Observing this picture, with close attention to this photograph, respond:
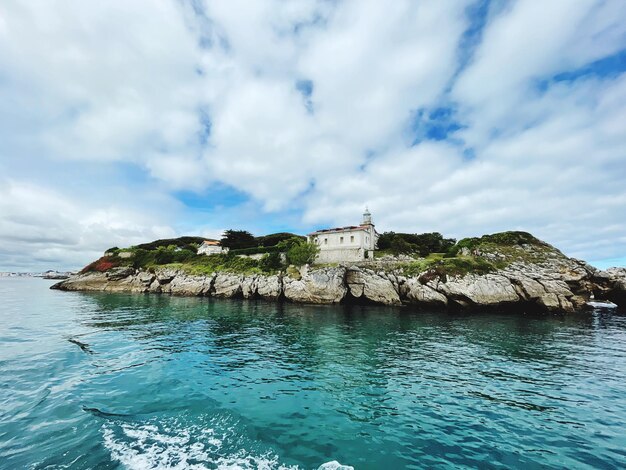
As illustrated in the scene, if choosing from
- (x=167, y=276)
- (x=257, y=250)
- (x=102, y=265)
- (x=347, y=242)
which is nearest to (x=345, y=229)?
(x=347, y=242)

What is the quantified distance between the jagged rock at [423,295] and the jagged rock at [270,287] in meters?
23.3

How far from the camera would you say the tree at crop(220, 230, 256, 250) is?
7888 centimetres

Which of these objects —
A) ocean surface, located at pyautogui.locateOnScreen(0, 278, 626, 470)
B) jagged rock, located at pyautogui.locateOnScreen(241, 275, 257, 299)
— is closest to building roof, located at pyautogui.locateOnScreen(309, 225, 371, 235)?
jagged rock, located at pyautogui.locateOnScreen(241, 275, 257, 299)

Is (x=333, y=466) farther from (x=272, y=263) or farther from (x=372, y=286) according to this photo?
(x=272, y=263)

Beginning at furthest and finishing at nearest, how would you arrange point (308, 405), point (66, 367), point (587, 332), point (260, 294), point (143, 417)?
point (260, 294) < point (587, 332) < point (66, 367) < point (308, 405) < point (143, 417)

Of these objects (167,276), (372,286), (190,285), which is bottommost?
(190,285)

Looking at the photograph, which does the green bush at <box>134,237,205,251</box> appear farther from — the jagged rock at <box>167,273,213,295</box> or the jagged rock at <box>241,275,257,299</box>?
the jagged rock at <box>241,275,257,299</box>

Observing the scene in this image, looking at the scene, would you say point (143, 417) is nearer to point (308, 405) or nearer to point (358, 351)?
point (308, 405)

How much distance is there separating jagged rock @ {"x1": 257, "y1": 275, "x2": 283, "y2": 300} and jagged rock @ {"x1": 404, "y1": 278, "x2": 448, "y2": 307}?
23.3 metres

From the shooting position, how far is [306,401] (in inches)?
436

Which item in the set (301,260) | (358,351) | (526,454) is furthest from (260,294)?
(526,454)

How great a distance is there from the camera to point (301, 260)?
54.8 meters

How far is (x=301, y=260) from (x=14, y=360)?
4226cm

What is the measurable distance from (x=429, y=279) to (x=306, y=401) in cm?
3797
